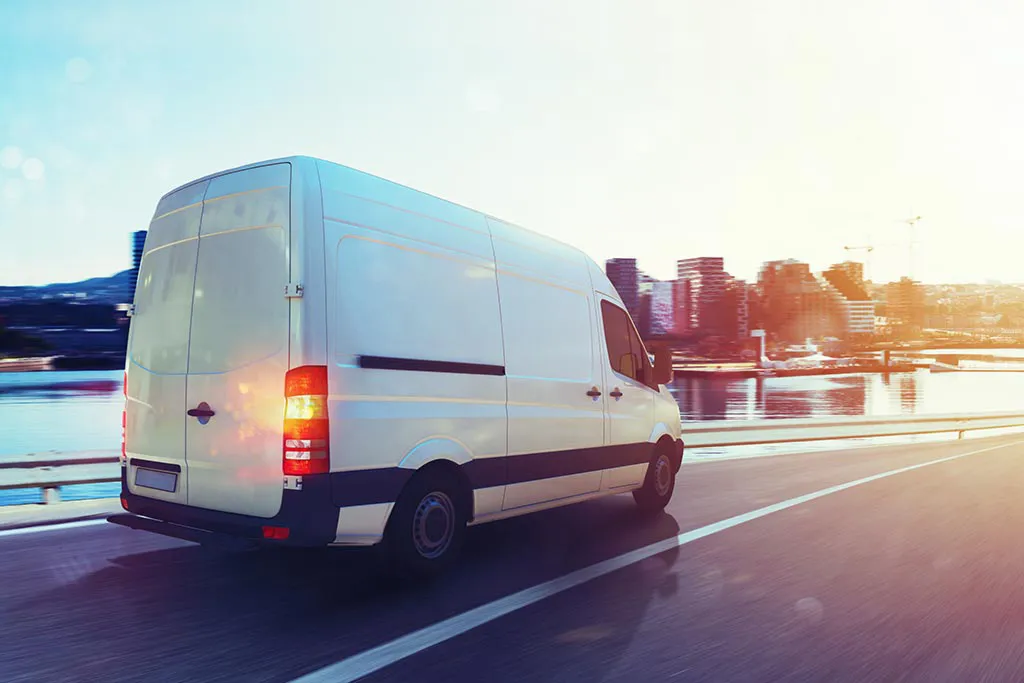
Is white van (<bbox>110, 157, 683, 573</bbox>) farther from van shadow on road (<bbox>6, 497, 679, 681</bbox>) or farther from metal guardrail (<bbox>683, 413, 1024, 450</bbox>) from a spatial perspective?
metal guardrail (<bbox>683, 413, 1024, 450</bbox>)

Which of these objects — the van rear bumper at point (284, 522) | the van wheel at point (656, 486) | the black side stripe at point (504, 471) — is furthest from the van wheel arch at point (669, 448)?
the van rear bumper at point (284, 522)

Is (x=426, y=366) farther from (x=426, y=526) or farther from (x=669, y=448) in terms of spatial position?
(x=669, y=448)

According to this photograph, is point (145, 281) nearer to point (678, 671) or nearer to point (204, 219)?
point (204, 219)

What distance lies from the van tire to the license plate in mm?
1309

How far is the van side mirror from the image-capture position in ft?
26.2

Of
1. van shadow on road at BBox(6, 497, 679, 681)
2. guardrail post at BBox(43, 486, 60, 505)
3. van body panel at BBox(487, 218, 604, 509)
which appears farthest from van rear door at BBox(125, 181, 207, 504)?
guardrail post at BBox(43, 486, 60, 505)

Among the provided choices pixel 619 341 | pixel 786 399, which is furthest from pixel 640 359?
pixel 786 399

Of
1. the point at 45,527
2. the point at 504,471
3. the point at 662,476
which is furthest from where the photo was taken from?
the point at 662,476

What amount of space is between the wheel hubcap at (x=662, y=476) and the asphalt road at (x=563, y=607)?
58 centimetres

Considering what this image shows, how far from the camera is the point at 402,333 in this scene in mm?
4992

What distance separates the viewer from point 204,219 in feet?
16.7

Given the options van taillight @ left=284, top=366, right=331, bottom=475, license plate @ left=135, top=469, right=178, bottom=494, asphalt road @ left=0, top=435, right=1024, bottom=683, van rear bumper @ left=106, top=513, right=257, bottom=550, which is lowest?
asphalt road @ left=0, top=435, right=1024, bottom=683

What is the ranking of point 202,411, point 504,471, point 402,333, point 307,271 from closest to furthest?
point 307,271, point 202,411, point 402,333, point 504,471

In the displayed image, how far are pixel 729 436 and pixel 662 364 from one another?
414 inches
